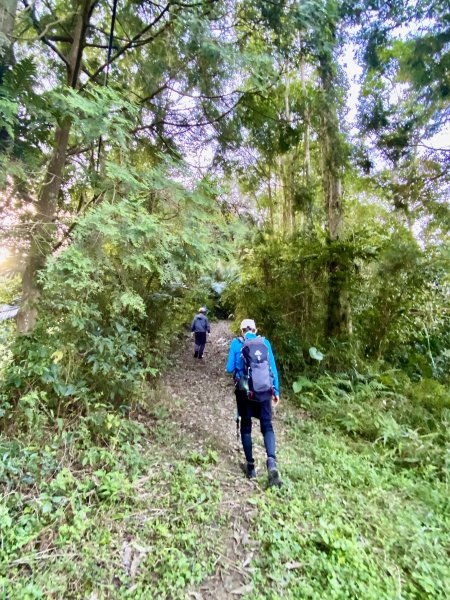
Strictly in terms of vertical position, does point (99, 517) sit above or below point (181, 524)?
above

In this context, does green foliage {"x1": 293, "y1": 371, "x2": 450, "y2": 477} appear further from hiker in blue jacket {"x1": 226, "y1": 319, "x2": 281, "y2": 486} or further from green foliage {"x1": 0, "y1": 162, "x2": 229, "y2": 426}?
green foliage {"x1": 0, "y1": 162, "x2": 229, "y2": 426}

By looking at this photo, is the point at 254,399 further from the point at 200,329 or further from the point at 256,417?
the point at 200,329

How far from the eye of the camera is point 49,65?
4.70 metres

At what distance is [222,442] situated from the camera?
4059 mm

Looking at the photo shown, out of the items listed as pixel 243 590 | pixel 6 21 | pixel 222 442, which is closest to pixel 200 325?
pixel 222 442

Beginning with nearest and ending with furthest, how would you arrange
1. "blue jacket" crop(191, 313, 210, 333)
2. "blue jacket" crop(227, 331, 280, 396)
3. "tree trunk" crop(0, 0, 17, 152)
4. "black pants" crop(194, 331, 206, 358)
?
"tree trunk" crop(0, 0, 17, 152) < "blue jacket" crop(227, 331, 280, 396) < "blue jacket" crop(191, 313, 210, 333) < "black pants" crop(194, 331, 206, 358)

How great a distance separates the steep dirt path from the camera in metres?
2.26

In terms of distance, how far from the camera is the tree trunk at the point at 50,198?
376 centimetres

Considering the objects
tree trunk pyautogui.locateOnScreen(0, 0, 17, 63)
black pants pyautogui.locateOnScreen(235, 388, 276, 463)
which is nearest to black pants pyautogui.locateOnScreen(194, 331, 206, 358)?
black pants pyautogui.locateOnScreen(235, 388, 276, 463)

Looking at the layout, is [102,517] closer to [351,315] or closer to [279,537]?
[279,537]

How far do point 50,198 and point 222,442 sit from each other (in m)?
4.10

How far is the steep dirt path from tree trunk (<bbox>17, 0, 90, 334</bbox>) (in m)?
2.56

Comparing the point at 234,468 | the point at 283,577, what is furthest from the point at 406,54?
the point at 283,577

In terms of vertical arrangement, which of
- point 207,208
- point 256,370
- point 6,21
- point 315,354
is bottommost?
point 315,354
